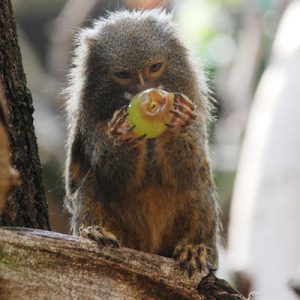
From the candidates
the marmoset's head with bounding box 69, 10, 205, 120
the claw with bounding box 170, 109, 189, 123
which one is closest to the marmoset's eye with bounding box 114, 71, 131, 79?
the marmoset's head with bounding box 69, 10, 205, 120

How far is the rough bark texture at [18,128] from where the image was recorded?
3.65 metres

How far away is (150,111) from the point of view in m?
3.88

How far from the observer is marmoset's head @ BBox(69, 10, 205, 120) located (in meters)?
4.48

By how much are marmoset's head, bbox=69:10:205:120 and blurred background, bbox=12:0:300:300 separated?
0.36 metres

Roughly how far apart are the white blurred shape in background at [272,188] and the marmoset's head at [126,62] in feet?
3.24

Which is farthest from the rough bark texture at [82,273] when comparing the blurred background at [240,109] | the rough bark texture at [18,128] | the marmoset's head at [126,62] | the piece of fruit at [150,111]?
the marmoset's head at [126,62]

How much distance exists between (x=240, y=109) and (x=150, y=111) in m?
4.91

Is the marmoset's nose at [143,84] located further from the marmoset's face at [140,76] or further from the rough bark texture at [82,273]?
the rough bark texture at [82,273]

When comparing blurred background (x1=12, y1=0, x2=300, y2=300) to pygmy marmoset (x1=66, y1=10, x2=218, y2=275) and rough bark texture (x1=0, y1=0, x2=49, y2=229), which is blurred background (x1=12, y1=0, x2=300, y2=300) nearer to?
pygmy marmoset (x1=66, y1=10, x2=218, y2=275)

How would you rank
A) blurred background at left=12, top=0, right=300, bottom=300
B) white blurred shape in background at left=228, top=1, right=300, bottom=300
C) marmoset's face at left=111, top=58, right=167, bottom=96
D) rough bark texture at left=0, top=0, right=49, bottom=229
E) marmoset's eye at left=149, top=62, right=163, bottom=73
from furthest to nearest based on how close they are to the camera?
blurred background at left=12, top=0, right=300, bottom=300 < white blurred shape in background at left=228, top=1, right=300, bottom=300 < marmoset's eye at left=149, top=62, right=163, bottom=73 < marmoset's face at left=111, top=58, right=167, bottom=96 < rough bark texture at left=0, top=0, right=49, bottom=229

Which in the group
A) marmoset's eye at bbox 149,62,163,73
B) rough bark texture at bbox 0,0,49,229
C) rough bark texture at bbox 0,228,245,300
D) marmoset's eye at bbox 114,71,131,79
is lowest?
rough bark texture at bbox 0,228,245,300

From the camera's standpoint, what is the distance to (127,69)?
14.7ft

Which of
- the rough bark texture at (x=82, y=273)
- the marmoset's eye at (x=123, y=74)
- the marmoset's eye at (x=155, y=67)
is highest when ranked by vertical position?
the marmoset's eye at (x=155, y=67)

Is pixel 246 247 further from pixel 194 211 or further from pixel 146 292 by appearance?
pixel 146 292
